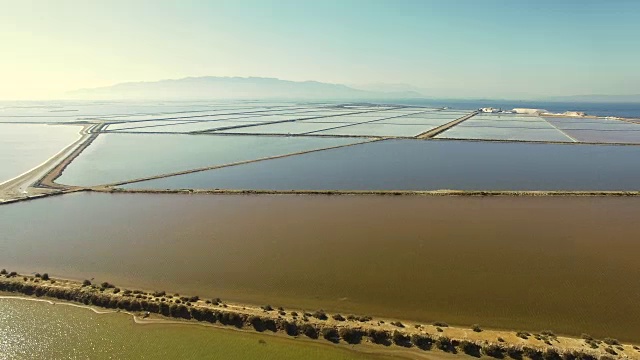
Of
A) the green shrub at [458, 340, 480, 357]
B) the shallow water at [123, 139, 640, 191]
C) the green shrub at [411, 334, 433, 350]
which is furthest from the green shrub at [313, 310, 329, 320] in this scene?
the shallow water at [123, 139, 640, 191]

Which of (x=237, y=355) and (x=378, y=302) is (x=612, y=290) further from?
(x=237, y=355)

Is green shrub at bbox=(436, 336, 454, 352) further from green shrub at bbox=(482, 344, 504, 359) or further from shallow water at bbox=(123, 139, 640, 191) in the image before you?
shallow water at bbox=(123, 139, 640, 191)

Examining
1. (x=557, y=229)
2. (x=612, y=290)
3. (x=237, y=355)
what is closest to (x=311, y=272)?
(x=237, y=355)

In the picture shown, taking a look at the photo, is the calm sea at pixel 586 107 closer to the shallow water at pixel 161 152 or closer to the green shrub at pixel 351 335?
the shallow water at pixel 161 152

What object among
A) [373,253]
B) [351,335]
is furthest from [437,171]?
[351,335]

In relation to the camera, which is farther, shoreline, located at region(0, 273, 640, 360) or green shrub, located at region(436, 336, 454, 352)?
green shrub, located at region(436, 336, 454, 352)

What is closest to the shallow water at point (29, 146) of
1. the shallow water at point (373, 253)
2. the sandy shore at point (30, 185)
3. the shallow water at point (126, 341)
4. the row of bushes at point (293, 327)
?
the sandy shore at point (30, 185)

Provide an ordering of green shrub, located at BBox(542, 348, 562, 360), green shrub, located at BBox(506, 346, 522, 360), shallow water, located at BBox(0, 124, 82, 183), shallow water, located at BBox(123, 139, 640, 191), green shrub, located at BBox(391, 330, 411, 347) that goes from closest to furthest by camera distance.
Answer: green shrub, located at BBox(542, 348, 562, 360)
green shrub, located at BBox(506, 346, 522, 360)
green shrub, located at BBox(391, 330, 411, 347)
shallow water, located at BBox(123, 139, 640, 191)
shallow water, located at BBox(0, 124, 82, 183)
